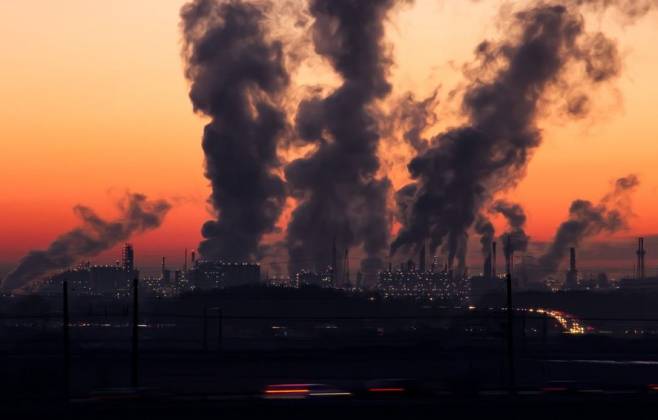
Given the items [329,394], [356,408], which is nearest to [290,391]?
[329,394]


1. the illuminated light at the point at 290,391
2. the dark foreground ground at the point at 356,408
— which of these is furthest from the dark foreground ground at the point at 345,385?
the illuminated light at the point at 290,391

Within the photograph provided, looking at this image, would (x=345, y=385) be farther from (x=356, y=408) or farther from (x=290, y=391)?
(x=356, y=408)

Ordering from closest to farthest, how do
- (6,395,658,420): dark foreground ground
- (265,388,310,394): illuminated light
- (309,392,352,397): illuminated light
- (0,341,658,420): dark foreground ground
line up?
1. (6,395,658,420): dark foreground ground
2. (0,341,658,420): dark foreground ground
3. (309,392,352,397): illuminated light
4. (265,388,310,394): illuminated light

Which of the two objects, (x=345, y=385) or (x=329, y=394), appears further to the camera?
(x=345, y=385)

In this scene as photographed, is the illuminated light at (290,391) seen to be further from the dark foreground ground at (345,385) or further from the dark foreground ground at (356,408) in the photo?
the dark foreground ground at (356,408)

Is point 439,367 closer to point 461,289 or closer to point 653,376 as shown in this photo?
point 653,376

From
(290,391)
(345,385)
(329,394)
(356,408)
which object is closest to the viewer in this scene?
(356,408)

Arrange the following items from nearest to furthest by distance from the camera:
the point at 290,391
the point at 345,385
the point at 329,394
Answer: the point at 329,394
the point at 290,391
the point at 345,385

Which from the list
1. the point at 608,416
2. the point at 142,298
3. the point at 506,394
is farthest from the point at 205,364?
the point at 142,298

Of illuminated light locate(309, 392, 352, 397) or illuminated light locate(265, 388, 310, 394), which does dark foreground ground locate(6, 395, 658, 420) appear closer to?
illuminated light locate(309, 392, 352, 397)

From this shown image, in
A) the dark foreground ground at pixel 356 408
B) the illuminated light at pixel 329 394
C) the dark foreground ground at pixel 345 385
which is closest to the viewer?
the dark foreground ground at pixel 356 408

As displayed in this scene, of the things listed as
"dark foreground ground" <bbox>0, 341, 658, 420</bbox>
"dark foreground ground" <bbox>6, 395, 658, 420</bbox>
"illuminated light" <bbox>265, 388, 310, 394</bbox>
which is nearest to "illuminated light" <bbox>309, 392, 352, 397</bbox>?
"dark foreground ground" <bbox>0, 341, 658, 420</bbox>

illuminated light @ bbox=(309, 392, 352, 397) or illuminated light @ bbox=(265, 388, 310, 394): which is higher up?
illuminated light @ bbox=(309, 392, 352, 397)
